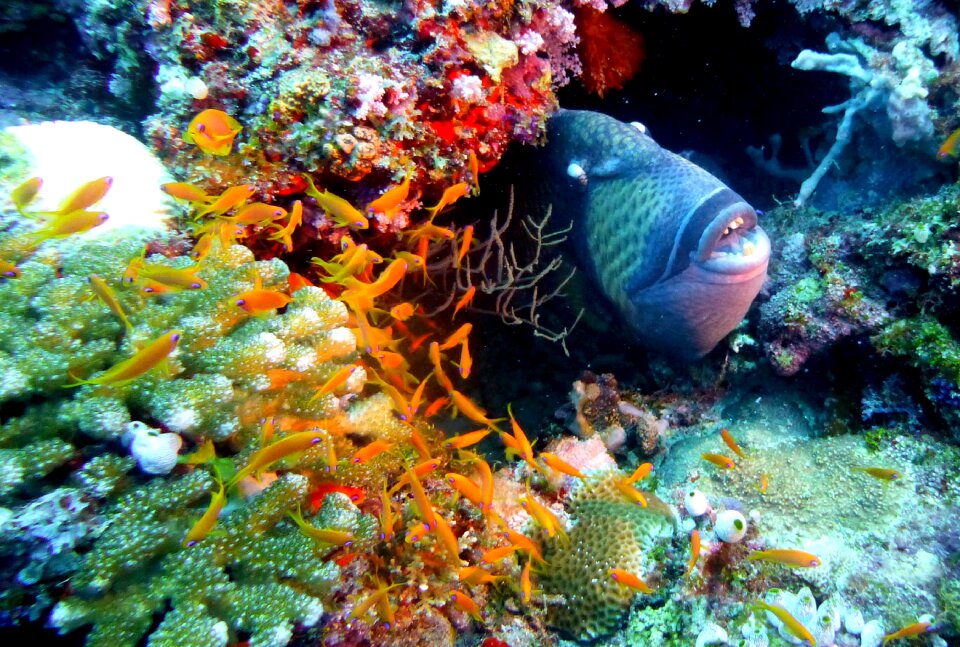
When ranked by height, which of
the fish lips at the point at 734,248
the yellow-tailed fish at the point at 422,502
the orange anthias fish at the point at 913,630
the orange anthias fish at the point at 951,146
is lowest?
the yellow-tailed fish at the point at 422,502

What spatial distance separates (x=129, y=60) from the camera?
377 cm

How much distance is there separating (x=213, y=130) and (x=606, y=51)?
357 centimetres

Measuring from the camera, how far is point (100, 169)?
3002 mm

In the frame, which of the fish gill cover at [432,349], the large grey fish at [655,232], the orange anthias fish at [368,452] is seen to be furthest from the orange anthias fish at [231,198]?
the large grey fish at [655,232]

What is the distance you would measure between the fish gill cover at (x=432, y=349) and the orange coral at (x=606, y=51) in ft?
0.14

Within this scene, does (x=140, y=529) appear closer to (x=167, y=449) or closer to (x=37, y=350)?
(x=167, y=449)

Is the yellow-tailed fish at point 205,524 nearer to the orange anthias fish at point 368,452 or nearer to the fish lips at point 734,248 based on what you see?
the orange anthias fish at point 368,452

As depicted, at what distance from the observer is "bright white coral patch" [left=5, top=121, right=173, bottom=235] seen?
2.91 meters

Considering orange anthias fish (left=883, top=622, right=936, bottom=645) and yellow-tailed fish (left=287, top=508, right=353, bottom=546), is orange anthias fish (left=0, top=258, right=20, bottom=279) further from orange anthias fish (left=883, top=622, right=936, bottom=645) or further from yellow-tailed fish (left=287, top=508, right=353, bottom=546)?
orange anthias fish (left=883, top=622, right=936, bottom=645)

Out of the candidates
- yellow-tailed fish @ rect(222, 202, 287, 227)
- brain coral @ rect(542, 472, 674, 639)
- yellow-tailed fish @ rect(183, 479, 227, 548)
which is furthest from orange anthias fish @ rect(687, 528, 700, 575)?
yellow-tailed fish @ rect(222, 202, 287, 227)

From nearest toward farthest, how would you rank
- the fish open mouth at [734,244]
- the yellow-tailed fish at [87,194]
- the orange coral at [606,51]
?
the yellow-tailed fish at [87,194], the fish open mouth at [734,244], the orange coral at [606,51]

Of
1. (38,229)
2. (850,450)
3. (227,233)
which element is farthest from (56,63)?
(850,450)

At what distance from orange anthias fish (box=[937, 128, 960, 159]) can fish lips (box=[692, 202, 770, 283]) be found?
137 centimetres

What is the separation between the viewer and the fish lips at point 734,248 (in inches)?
128
